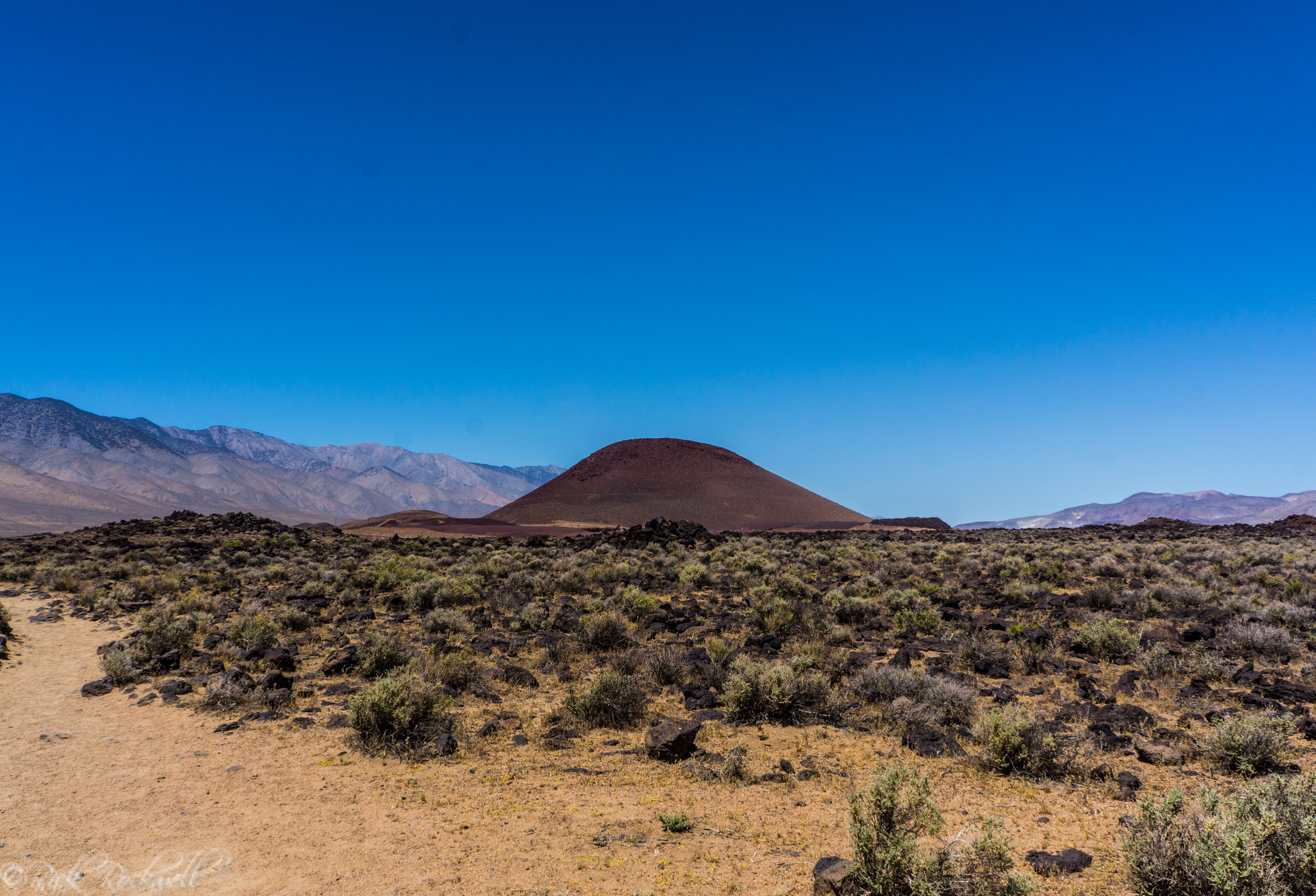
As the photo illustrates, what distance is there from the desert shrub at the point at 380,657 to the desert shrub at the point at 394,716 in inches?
88.4

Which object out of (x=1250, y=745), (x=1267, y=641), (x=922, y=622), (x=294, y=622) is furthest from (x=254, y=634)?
(x=1267, y=641)

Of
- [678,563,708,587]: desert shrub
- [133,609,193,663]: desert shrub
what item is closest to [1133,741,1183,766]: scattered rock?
[678,563,708,587]: desert shrub

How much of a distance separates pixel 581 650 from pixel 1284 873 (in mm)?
9392

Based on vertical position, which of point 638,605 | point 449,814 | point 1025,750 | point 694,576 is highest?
point 694,576

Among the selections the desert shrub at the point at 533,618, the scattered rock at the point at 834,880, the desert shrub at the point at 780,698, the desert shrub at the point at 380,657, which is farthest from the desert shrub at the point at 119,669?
the scattered rock at the point at 834,880

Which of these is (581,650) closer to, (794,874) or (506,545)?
(794,874)

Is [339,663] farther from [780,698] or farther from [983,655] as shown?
[983,655]

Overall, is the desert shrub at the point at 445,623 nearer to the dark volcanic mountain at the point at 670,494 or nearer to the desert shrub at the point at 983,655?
the desert shrub at the point at 983,655

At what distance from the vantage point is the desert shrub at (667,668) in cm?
968

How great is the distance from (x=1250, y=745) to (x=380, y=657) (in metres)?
11.1

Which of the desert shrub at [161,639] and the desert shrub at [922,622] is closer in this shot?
the desert shrub at [161,639]

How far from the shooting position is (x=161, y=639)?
11.0 meters

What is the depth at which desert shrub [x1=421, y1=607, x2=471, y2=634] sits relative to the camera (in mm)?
12648

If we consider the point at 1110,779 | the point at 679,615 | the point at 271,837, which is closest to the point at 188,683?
the point at 271,837
